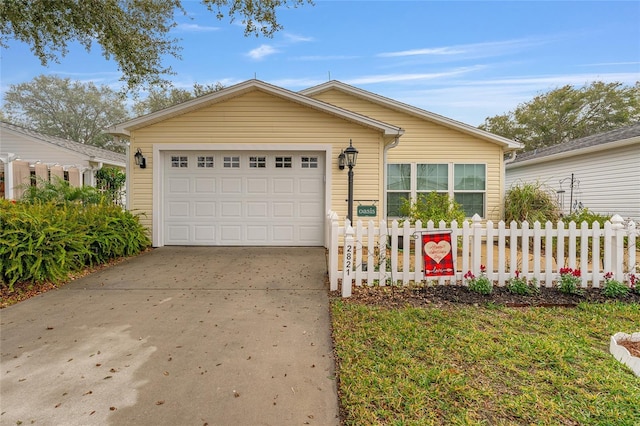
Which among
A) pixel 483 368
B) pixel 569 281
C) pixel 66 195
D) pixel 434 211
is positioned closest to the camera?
pixel 483 368

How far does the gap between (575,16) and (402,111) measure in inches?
257

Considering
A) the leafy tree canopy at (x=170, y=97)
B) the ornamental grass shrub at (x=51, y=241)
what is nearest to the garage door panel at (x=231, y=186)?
the ornamental grass shrub at (x=51, y=241)

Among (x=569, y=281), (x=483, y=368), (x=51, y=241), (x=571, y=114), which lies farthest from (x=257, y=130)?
(x=571, y=114)

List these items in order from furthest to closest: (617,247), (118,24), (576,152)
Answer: (576,152) < (118,24) < (617,247)

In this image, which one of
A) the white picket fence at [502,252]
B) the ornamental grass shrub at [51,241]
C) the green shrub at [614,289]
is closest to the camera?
the green shrub at [614,289]

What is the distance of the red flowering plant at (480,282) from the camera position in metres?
4.24

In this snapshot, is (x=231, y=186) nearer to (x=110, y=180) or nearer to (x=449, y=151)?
(x=449, y=151)

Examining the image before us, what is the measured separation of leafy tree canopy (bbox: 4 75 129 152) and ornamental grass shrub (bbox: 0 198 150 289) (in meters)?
26.9

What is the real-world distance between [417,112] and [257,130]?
4947 mm

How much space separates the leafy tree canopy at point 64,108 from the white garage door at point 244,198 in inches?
1009

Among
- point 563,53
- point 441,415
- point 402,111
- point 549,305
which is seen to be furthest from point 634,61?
point 441,415

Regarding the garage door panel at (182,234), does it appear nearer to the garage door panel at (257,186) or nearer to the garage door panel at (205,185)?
the garage door panel at (205,185)

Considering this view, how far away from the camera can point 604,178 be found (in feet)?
35.6

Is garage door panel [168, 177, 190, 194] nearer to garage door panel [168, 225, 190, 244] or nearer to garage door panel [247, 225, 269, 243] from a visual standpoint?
garage door panel [168, 225, 190, 244]
